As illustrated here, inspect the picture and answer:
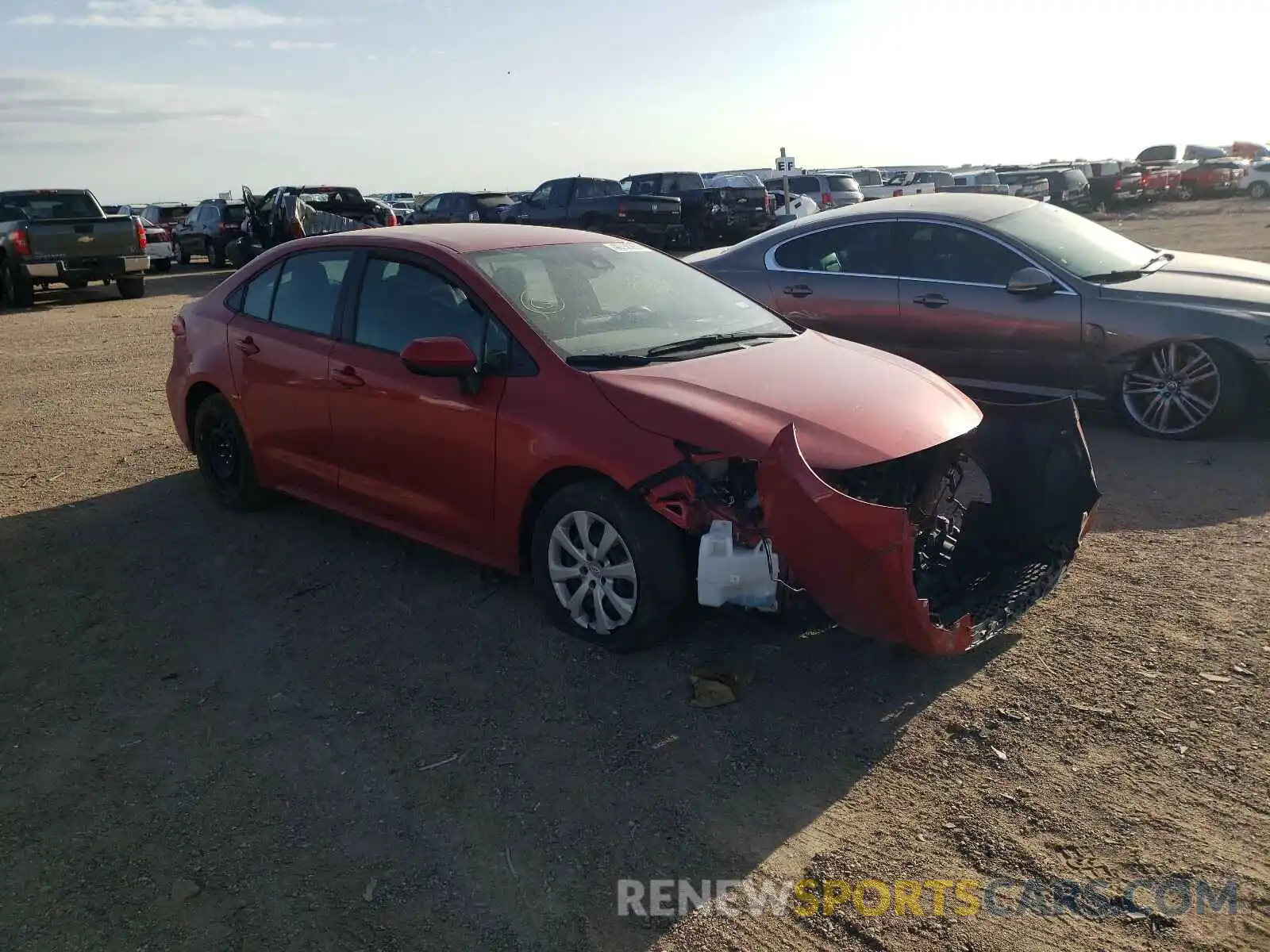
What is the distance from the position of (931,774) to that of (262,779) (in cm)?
220

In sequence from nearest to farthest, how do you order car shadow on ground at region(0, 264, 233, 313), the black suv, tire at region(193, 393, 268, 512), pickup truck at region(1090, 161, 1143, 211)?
1. tire at region(193, 393, 268, 512)
2. car shadow on ground at region(0, 264, 233, 313)
3. the black suv
4. pickup truck at region(1090, 161, 1143, 211)

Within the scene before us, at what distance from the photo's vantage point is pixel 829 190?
29500mm

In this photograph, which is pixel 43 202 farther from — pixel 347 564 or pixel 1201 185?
pixel 1201 185

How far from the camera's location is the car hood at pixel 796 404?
156 inches

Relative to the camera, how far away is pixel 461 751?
3.74m

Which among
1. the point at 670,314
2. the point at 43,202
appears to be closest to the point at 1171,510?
the point at 670,314

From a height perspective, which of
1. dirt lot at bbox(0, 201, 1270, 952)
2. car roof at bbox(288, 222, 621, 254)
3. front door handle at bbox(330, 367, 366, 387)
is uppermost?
car roof at bbox(288, 222, 621, 254)

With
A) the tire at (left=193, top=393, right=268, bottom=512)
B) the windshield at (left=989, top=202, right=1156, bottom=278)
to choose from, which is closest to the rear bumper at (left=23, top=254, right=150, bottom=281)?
the tire at (left=193, top=393, right=268, bottom=512)

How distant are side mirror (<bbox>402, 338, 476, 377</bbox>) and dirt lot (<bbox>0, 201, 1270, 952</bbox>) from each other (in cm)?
110

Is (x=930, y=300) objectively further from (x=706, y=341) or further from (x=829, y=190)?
(x=829, y=190)

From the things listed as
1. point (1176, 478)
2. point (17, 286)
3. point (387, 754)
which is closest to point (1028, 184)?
point (17, 286)

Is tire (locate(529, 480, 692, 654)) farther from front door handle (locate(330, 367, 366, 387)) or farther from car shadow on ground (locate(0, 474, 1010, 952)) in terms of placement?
Result: front door handle (locate(330, 367, 366, 387))

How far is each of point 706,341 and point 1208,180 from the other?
4236 cm

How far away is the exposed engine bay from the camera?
3.61 metres
